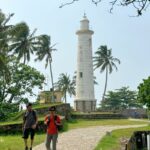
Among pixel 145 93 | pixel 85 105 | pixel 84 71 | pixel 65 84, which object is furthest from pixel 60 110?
pixel 65 84

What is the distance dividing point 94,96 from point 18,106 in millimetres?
20685

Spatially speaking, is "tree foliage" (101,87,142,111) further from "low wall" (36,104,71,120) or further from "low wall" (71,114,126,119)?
"low wall" (36,104,71,120)

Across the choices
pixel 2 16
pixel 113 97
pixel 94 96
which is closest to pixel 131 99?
pixel 113 97

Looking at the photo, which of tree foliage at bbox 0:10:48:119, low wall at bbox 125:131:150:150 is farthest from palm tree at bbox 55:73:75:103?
low wall at bbox 125:131:150:150

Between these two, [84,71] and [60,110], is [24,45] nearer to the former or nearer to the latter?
[84,71]

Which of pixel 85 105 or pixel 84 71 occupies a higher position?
pixel 84 71

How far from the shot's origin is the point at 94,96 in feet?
206

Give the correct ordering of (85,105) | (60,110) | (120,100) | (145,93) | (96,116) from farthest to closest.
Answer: (120,100)
(85,105)
(96,116)
(145,93)
(60,110)

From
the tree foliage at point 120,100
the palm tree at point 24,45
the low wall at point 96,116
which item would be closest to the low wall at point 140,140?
the low wall at point 96,116

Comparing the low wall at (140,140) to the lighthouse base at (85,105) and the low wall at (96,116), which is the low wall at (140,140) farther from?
the lighthouse base at (85,105)

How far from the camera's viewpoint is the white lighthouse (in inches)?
2437

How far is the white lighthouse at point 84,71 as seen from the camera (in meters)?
61.9

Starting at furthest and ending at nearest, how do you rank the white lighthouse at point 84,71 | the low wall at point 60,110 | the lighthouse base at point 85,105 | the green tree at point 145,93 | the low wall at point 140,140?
the white lighthouse at point 84,71 < the lighthouse base at point 85,105 < the green tree at point 145,93 < the low wall at point 60,110 < the low wall at point 140,140

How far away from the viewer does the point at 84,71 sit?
62812 mm
